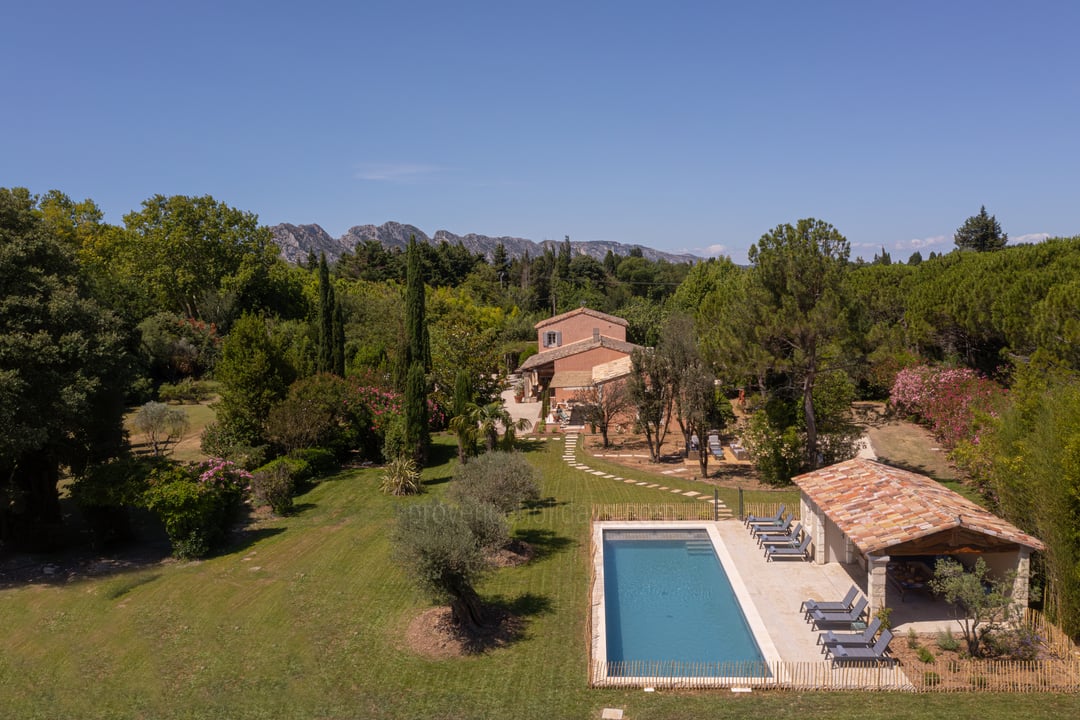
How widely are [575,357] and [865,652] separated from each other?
3297cm

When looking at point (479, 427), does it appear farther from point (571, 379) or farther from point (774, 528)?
point (571, 379)

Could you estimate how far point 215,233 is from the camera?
5584 cm

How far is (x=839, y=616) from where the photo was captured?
570 inches

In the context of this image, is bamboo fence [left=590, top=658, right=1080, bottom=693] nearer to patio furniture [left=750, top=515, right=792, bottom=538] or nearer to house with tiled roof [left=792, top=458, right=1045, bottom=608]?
house with tiled roof [left=792, top=458, right=1045, bottom=608]

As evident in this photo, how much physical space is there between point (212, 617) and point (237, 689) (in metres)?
3.65

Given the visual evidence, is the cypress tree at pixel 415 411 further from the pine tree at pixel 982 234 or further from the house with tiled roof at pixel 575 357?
the pine tree at pixel 982 234

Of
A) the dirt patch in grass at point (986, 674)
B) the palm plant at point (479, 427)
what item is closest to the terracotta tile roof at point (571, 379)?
the palm plant at point (479, 427)

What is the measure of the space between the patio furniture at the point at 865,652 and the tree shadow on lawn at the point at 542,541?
815 centimetres

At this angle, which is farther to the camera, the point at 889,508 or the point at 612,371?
the point at 612,371

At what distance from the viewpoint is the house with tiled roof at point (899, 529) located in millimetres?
14055

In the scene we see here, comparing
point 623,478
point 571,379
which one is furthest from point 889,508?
point 571,379

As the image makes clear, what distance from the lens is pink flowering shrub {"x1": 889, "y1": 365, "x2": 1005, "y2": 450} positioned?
24250mm

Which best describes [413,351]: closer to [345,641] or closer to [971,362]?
[345,641]

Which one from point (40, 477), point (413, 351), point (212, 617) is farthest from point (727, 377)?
point (40, 477)
